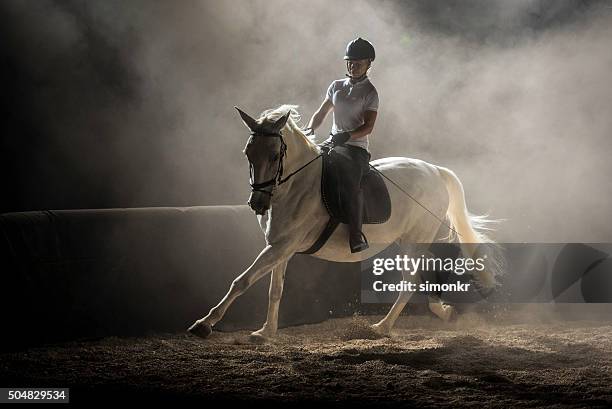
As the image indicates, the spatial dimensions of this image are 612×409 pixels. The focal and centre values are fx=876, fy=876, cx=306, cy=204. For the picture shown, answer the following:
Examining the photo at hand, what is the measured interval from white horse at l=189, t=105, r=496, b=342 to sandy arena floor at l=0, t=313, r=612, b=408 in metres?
0.33

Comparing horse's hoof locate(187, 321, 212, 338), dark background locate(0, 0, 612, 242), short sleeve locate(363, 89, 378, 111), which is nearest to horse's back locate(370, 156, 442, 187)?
short sleeve locate(363, 89, 378, 111)

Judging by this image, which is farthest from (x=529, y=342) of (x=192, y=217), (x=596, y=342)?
(x=192, y=217)

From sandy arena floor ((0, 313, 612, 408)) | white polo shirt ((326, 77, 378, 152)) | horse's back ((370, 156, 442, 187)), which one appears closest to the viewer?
sandy arena floor ((0, 313, 612, 408))

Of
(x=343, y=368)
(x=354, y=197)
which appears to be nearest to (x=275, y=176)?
(x=354, y=197)

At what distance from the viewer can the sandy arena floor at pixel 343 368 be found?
4414mm

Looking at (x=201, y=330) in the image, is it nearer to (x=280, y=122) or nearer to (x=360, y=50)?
(x=280, y=122)

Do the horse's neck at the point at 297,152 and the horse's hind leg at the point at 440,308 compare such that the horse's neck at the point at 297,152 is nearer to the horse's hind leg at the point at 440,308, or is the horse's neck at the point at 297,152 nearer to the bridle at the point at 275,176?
the bridle at the point at 275,176

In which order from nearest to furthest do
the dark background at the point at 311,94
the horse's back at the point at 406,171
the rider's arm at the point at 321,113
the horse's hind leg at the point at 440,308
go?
the rider's arm at the point at 321,113
the horse's back at the point at 406,171
the horse's hind leg at the point at 440,308
the dark background at the point at 311,94

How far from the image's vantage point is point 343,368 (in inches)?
199

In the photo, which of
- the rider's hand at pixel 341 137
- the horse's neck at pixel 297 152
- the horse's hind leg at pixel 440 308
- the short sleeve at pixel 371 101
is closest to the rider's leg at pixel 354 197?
the rider's hand at pixel 341 137

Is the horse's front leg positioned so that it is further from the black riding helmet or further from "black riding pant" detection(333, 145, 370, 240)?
the black riding helmet

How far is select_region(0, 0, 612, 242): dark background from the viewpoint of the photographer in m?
7.23

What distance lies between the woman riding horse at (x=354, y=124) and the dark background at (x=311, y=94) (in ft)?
6.53

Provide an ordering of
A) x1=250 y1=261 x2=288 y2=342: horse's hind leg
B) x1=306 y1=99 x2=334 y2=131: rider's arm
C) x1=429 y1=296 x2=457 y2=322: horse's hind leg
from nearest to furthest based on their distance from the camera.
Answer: x1=250 y1=261 x2=288 y2=342: horse's hind leg → x1=306 y1=99 x2=334 y2=131: rider's arm → x1=429 y1=296 x2=457 y2=322: horse's hind leg
